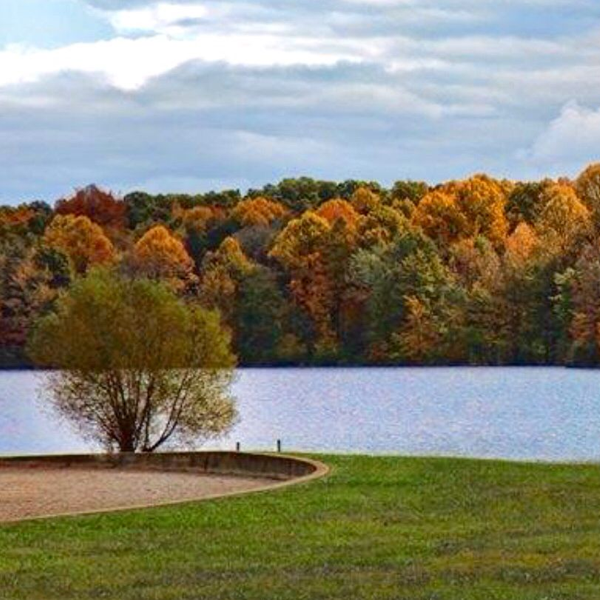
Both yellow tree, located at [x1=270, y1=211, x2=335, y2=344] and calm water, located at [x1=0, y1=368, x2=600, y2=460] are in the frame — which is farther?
yellow tree, located at [x1=270, y1=211, x2=335, y2=344]

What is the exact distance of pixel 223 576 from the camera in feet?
52.6

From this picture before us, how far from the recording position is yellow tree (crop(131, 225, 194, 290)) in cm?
10475

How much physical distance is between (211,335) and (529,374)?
5019 cm

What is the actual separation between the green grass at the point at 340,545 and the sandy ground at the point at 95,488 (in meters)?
2.49

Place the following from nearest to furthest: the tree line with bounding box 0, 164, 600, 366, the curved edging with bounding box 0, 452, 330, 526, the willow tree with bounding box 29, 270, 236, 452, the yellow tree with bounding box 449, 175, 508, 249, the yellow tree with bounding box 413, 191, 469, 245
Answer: the curved edging with bounding box 0, 452, 330, 526, the willow tree with bounding box 29, 270, 236, 452, the tree line with bounding box 0, 164, 600, 366, the yellow tree with bounding box 413, 191, 469, 245, the yellow tree with bounding box 449, 175, 508, 249

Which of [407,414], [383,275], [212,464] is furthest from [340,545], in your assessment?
[383,275]

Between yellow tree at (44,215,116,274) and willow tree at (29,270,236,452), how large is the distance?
76.2 metres

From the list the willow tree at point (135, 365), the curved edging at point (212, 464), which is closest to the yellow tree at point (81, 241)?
the willow tree at point (135, 365)

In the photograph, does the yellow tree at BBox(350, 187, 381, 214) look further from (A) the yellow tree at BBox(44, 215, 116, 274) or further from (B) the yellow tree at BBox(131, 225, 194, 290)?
(A) the yellow tree at BBox(44, 215, 116, 274)

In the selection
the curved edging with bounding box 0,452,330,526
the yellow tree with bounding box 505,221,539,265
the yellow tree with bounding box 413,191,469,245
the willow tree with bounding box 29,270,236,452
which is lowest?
the curved edging with bounding box 0,452,330,526

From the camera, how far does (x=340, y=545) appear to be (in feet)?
59.3

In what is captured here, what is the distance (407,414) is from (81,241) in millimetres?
60130

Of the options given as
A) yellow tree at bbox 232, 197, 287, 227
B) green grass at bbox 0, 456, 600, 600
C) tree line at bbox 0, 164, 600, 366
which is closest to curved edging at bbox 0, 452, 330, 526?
green grass at bbox 0, 456, 600, 600

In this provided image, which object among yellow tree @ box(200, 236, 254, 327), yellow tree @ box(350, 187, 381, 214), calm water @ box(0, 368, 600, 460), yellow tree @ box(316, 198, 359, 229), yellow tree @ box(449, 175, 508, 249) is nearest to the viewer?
calm water @ box(0, 368, 600, 460)
